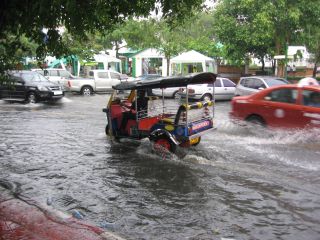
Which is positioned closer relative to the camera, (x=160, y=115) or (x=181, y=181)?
(x=181, y=181)

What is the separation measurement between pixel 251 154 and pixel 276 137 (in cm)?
182

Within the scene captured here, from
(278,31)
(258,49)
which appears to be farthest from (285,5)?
(258,49)

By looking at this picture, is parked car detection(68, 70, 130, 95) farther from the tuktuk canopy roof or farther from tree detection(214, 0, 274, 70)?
the tuktuk canopy roof

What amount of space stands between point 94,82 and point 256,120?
1809 centimetres

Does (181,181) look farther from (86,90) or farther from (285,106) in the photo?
(86,90)

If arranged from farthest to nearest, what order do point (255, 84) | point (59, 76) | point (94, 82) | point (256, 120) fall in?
point (59, 76) < point (94, 82) < point (255, 84) < point (256, 120)

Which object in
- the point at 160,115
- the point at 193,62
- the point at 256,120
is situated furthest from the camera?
the point at 193,62

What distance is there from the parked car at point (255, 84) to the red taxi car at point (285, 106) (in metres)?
6.19

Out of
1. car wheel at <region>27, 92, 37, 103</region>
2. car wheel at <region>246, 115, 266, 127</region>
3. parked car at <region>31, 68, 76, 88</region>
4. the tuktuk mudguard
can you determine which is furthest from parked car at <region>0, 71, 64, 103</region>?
the tuktuk mudguard

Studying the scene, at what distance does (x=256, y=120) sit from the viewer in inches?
498

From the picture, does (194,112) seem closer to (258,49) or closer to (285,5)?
(285,5)

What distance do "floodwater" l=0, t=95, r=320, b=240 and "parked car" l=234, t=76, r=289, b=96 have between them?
19.0 ft

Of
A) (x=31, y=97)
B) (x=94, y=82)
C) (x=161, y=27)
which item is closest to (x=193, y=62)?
(x=94, y=82)

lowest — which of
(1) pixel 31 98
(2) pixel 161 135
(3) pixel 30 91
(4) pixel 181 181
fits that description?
(4) pixel 181 181
